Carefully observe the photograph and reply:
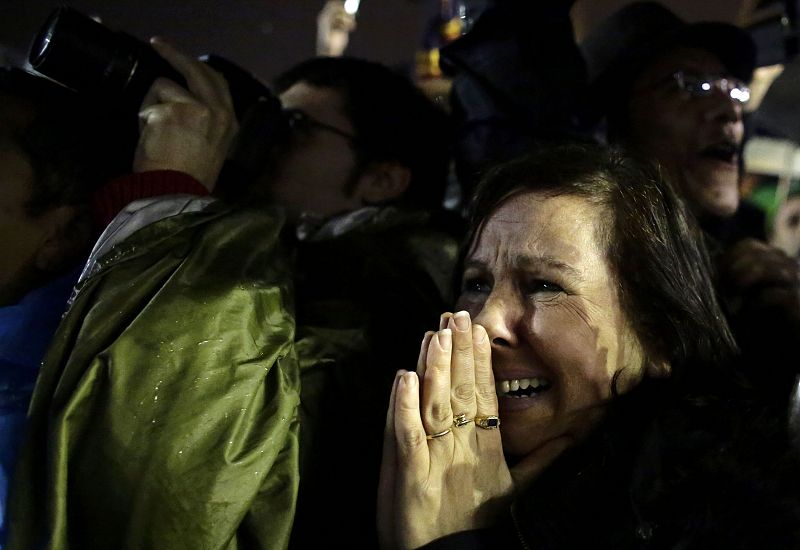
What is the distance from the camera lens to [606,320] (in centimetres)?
100

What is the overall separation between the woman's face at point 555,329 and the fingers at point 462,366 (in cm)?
8

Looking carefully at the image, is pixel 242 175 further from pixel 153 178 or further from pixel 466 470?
pixel 466 470

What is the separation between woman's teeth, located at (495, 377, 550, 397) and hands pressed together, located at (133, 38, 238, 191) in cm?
56

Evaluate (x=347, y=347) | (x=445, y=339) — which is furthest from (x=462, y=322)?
(x=347, y=347)

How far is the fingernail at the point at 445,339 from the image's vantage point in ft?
2.99

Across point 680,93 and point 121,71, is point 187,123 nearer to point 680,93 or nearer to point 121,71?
point 121,71

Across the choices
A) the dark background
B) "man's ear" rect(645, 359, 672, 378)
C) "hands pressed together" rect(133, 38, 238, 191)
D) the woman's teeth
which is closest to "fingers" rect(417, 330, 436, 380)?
the woman's teeth

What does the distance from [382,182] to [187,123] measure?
51 centimetres

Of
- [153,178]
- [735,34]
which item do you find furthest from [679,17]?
[153,178]

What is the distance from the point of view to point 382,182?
1628mm

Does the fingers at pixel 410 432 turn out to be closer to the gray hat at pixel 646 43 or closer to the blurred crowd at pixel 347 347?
the blurred crowd at pixel 347 347

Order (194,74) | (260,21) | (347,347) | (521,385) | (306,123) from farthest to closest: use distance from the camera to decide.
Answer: (260,21), (306,123), (194,74), (347,347), (521,385)

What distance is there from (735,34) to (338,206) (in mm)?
926

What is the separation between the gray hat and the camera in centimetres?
167
